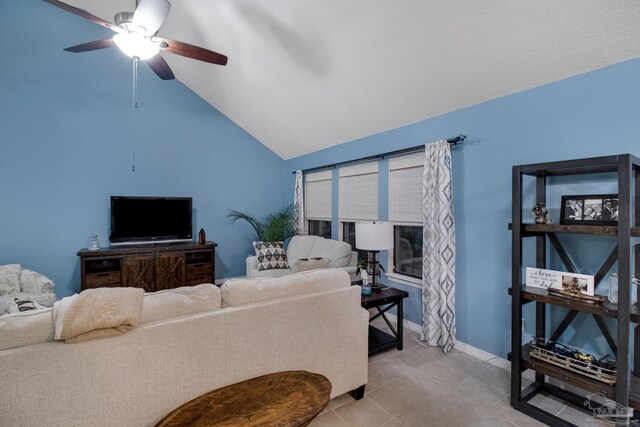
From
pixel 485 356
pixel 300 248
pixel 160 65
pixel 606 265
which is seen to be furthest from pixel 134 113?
pixel 606 265

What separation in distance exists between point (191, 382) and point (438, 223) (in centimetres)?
242

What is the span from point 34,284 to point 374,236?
3642 mm

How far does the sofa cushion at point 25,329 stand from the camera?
1129mm

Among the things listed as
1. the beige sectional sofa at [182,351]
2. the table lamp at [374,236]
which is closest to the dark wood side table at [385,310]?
the table lamp at [374,236]

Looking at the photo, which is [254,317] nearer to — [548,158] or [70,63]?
[548,158]

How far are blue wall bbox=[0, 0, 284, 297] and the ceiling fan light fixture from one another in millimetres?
1942

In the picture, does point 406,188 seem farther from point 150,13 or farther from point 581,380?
point 150,13

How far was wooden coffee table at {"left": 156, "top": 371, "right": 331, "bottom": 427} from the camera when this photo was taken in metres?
1.19

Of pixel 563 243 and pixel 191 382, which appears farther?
pixel 563 243

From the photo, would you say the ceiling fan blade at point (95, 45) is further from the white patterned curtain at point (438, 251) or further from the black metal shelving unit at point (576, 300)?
the black metal shelving unit at point (576, 300)

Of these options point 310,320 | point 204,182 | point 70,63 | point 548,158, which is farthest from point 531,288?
point 70,63

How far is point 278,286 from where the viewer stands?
1800 millimetres

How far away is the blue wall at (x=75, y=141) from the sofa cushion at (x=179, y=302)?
3454mm

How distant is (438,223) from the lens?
2.84 metres
